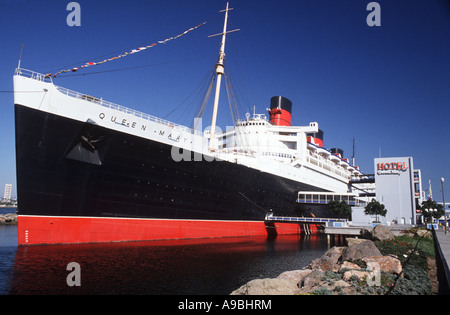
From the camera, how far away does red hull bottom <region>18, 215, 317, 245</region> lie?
16.6 meters

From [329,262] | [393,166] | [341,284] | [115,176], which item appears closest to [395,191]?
[393,166]

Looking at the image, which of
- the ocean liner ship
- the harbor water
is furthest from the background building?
the harbor water

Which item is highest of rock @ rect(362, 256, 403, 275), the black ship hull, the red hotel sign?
the red hotel sign

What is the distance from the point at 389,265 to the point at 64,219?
1731cm

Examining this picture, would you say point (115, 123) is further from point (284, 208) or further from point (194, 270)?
point (284, 208)

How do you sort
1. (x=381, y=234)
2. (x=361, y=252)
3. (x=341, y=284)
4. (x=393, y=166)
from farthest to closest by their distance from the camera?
(x=393, y=166) → (x=381, y=234) → (x=361, y=252) → (x=341, y=284)

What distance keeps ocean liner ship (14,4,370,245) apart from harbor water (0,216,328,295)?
1.55 metres

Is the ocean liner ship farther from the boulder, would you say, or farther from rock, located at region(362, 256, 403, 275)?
rock, located at region(362, 256, 403, 275)

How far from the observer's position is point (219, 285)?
11891 mm

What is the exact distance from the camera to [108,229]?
61.7 feet

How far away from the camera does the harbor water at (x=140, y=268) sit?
1092 centimetres

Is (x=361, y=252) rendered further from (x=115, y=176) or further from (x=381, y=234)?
(x=115, y=176)

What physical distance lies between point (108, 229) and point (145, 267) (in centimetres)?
630
